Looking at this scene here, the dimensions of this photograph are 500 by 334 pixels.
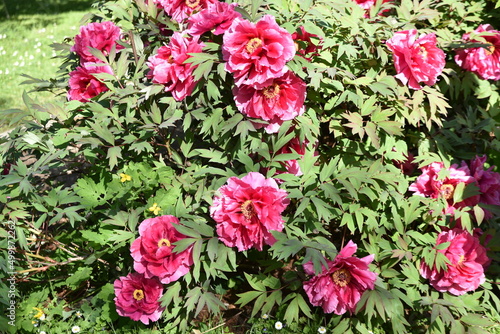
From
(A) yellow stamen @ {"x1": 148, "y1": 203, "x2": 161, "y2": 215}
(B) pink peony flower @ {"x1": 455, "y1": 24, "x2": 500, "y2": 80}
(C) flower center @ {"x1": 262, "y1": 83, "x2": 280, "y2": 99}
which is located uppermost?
(C) flower center @ {"x1": 262, "y1": 83, "x2": 280, "y2": 99}

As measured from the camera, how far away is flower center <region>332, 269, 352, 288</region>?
2.30 meters

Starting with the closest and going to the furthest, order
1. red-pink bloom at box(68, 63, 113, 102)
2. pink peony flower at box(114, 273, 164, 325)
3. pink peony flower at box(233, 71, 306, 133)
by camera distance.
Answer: pink peony flower at box(233, 71, 306, 133) → pink peony flower at box(114, 273, 164, 325) → red-pink bloom at box(68, 63, 113, 102)

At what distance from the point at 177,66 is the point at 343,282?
1.24 m

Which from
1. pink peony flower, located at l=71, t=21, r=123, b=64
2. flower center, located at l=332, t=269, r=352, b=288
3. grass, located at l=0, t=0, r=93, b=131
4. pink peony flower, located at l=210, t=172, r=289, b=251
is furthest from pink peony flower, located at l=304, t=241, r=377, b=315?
grass, located at l=0, t=0, r=93, b=131

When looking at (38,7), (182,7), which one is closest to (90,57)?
(182,7)

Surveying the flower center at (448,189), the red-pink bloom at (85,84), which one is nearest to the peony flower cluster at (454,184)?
the flower center at (448,189)

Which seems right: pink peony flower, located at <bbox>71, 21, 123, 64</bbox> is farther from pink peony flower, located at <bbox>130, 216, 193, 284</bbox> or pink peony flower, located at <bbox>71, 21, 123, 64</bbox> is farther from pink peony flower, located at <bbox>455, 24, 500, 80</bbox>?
pink peony flower, located at <bbox>455, 24, 500, 80</bbox>

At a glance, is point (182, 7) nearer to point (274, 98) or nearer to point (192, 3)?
point (192, 3)

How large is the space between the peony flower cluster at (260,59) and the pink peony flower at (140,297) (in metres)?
0.92

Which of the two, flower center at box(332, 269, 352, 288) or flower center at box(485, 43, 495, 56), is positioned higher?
flower center at box(485, 43, 495, 56)

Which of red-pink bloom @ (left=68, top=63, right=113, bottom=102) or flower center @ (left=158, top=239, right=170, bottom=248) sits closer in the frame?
flower center @ (left=158, top=239, right=170, bottom=248)

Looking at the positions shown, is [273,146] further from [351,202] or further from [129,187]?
[129,187]

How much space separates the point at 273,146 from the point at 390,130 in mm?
574

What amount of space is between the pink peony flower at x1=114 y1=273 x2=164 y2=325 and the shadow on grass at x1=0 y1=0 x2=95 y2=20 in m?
7.22
